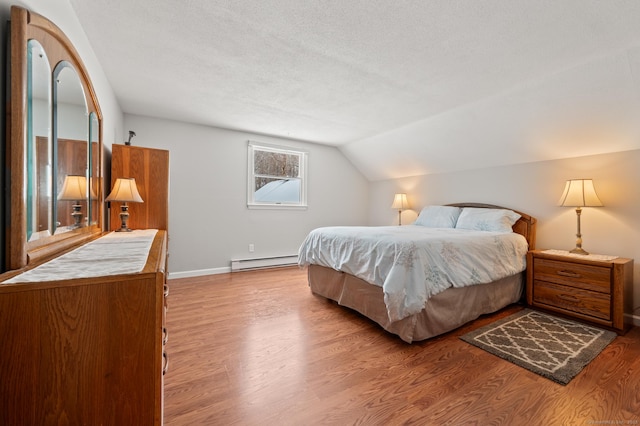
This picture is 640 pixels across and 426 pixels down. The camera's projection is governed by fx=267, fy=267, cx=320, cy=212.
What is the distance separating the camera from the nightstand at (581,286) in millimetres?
2322

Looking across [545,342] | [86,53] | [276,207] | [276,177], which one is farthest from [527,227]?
[86,53]

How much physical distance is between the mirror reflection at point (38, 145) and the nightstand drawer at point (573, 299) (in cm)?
390

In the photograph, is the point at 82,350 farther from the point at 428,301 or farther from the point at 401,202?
the point at 401,202

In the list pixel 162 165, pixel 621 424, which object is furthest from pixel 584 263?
pixel 162 165

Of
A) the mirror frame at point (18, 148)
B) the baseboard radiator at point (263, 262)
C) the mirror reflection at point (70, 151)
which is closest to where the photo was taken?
the mirror frame at point (18, 148)

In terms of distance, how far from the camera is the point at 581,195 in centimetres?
270

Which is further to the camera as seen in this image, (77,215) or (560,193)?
(560,193)

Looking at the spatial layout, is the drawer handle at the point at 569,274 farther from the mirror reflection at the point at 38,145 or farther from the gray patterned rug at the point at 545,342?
the mirror reflection at the point at 38,145

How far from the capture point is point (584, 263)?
249 centimetres

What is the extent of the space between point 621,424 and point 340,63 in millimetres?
2807

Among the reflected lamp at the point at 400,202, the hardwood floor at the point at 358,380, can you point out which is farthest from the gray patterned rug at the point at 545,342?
the reflected lamp at the point at 400,202

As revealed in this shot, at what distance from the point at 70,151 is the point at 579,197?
4.17 meters

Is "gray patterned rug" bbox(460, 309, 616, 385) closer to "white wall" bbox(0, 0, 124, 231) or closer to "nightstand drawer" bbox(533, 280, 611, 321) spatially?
"nightstand drawer" bbox(533, 280, 611, 321)

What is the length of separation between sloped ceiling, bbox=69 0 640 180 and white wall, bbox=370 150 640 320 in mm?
149
